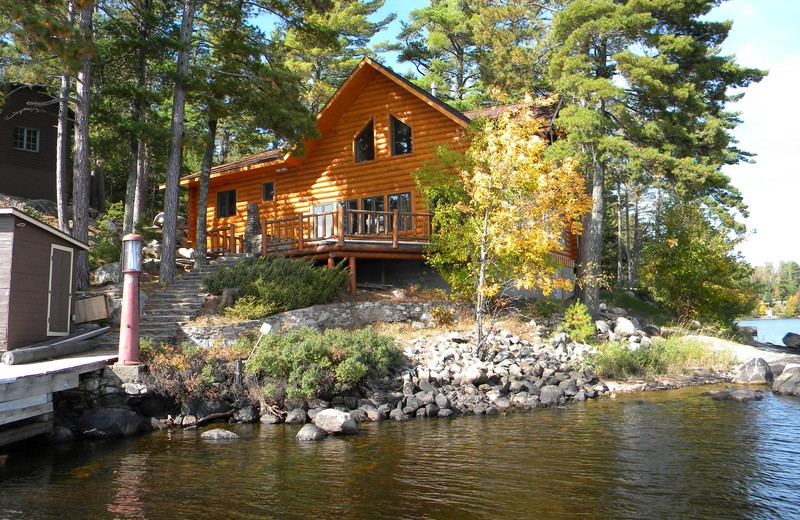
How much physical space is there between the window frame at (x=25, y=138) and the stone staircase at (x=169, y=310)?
15258mm

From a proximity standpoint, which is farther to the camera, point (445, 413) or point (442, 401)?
point (442, 401)

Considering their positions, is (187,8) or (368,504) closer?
(368,504)

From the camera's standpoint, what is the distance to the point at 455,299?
1888cm

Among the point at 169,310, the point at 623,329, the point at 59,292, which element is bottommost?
the point at 623,329

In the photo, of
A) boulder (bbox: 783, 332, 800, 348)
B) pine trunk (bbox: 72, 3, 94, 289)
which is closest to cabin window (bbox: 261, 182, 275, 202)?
pine trunk (bbox: 72, 3, 94, 289)

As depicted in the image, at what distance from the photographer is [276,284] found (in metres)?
16.9

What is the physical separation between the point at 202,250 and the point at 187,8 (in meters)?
8.05

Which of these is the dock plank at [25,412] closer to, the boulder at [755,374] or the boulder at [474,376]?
the boulder at [474,376]

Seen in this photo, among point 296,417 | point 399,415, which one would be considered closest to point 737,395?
point 399,415

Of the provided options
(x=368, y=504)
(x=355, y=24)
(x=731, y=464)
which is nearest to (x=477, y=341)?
(x=731, y=464)

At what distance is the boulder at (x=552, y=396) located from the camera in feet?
46.5

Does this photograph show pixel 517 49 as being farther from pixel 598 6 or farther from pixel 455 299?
pixel 455 299

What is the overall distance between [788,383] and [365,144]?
15998 mm

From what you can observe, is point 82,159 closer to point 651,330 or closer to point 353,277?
point 353,277
